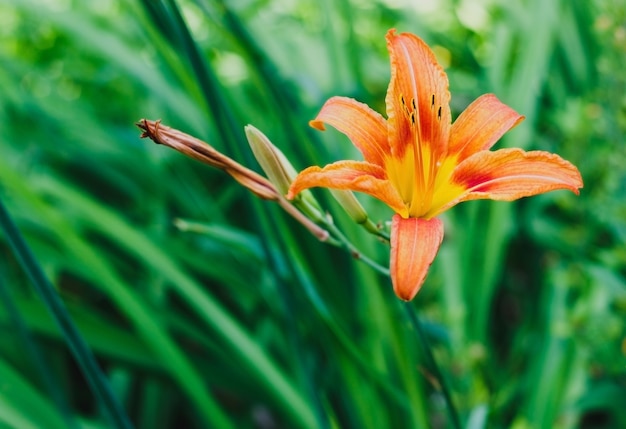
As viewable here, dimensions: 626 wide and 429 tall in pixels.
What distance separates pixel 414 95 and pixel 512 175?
0.07 metres

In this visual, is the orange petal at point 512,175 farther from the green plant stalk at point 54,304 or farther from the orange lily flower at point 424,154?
the green plant stalk at point 54,304

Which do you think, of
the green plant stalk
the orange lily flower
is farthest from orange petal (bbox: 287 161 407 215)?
the green plant stalk

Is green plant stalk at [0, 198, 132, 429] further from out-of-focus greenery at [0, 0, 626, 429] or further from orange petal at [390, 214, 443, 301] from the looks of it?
orange petal at [390, 214, 443, 301]

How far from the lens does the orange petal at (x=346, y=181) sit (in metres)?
0.30

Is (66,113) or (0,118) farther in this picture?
(0,118)

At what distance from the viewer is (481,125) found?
36 cm

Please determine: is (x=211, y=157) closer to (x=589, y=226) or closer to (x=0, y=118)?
(x=589, y=226)

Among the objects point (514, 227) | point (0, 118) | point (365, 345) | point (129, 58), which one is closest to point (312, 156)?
point (365, 345)

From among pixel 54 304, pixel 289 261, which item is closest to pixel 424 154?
pixel 289 261

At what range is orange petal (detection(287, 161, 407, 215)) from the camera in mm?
296

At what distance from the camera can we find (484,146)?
0.36 metres

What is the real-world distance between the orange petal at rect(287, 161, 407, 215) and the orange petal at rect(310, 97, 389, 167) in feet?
0.10

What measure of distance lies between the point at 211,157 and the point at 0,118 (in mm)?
1259

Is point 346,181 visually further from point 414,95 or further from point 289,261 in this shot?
point 289,261
